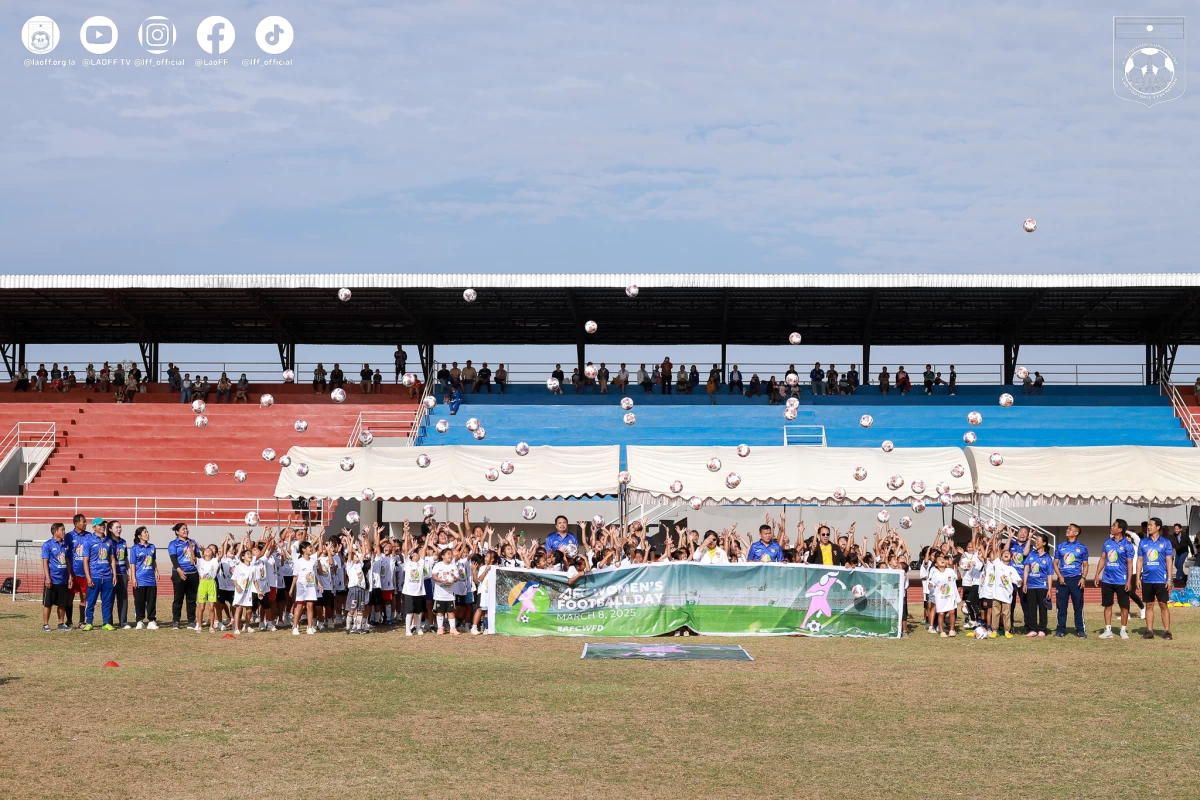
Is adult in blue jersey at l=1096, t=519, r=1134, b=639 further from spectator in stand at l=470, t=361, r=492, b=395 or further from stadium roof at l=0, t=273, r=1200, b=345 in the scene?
spectator in stand at l=470, t=361, r=492, b=395

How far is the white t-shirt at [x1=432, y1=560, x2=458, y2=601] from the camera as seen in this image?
18.2 m

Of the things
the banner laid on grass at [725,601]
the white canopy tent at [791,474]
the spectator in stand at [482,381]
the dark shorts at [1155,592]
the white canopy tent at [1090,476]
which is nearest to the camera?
the banner laid on grass at [725,601]

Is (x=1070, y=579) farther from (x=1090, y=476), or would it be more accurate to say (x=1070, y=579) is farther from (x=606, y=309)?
(x=606, y=309)

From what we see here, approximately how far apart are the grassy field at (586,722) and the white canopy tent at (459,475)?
8.85 metres

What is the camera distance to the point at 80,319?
40344 millimetres

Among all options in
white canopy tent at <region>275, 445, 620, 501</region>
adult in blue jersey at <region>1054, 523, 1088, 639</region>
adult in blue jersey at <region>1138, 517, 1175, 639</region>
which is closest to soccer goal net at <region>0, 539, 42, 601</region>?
white canopy tent at <region>275, 445, 620, 501</region>

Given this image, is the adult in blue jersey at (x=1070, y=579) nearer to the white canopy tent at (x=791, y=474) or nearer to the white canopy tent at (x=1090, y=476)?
the white canopy tent at (x=791, y=474)

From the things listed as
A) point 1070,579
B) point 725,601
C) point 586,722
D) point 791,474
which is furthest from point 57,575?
point 1070,579

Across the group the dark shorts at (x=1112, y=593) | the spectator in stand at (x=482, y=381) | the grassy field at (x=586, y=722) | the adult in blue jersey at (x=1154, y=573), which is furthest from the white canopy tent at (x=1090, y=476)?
the spectator in stand at (x=482, y=381)

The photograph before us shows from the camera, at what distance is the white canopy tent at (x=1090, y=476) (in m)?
24.9

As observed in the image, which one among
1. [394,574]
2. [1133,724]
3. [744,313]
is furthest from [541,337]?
[1133,724]

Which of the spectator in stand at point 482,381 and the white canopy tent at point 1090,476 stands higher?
the spectator in stand at point 482,381

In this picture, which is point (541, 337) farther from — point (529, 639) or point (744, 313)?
point (529, 639)

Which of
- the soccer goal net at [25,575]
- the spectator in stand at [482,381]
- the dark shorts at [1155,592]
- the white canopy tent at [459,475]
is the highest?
the spectator in stand at [482,381]
